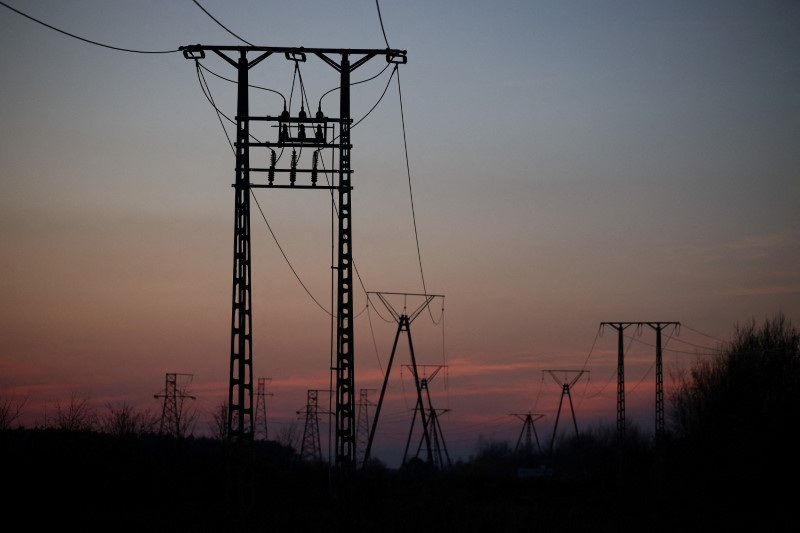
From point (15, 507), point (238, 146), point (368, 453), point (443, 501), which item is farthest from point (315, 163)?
point (443, 501)

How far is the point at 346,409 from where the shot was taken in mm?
28641

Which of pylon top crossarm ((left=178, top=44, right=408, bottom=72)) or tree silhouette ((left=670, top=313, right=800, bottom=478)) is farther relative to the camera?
tree silhouette ((left=670, top=313, right=800, bottom=478))

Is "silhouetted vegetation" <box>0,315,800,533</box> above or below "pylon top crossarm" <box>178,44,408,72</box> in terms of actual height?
below

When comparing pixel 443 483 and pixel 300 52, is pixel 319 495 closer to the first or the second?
pixel 443 483

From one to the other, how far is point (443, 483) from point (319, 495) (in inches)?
616

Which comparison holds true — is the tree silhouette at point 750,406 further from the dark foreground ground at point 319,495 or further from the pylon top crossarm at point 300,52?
the pylon top crossarm at point 300,52

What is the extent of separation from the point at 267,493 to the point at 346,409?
91.8 ft

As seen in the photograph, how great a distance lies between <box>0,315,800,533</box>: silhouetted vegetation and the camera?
3700 cm

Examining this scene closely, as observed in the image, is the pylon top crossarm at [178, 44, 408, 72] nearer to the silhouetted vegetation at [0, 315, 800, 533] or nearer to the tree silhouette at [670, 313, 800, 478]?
the silhouetted vegetation at [0, 315, 800, 533]

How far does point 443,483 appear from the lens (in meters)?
69.0

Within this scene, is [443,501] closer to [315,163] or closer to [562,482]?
[562,482]

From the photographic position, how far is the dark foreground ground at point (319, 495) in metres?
35.6

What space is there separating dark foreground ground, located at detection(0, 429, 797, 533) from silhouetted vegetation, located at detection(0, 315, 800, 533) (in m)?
0.10

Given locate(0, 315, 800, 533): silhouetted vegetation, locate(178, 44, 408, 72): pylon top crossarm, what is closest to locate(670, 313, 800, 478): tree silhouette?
locate(0, 315, 800, 533): silhouetted vegetation
